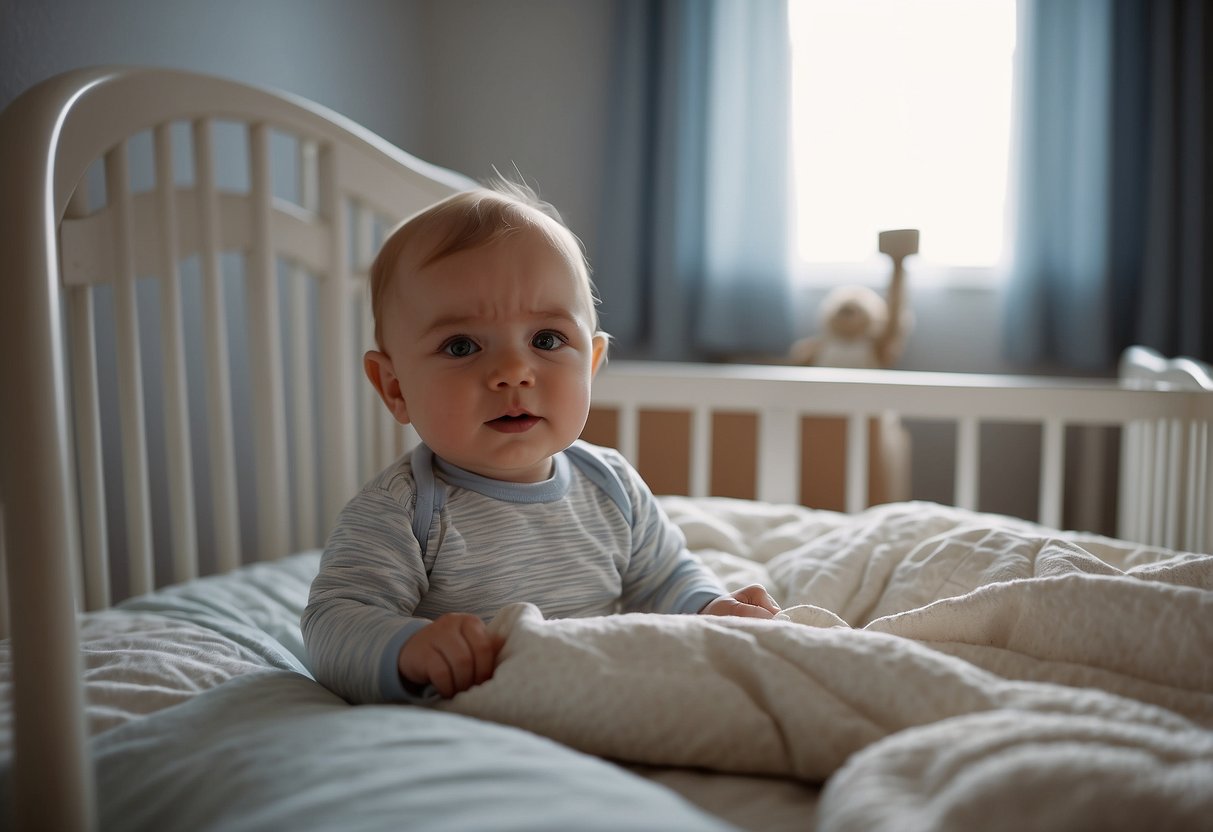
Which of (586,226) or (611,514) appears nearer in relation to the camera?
(611,514)

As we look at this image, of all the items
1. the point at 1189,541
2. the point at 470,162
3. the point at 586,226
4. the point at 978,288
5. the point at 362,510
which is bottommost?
the point at 1189,541

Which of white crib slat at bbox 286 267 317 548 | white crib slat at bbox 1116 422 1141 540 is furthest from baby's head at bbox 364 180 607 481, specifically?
white crib slat at bbox 1116 422 1141 540

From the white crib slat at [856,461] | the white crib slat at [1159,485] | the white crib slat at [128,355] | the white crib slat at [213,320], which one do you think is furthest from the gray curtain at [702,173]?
the white crib slat at [128,355]

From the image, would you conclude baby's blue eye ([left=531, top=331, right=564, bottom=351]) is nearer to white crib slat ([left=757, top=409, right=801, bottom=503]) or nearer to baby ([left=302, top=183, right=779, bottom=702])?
baby ([left=302, top=183, right=779, bottom=702])

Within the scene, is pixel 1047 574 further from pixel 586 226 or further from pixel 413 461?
pixel 586 226

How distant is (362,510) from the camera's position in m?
0.79

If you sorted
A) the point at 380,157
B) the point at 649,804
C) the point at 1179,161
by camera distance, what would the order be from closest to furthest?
the point at 649,804, the point at 380,157, the point at 1179,161

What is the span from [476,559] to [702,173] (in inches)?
66.9

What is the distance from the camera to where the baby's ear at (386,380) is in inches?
33.6

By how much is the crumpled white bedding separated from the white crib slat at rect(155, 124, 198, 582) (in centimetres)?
29

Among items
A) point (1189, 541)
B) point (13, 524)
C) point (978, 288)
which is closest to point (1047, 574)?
point (1189, 541)

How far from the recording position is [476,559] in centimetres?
81

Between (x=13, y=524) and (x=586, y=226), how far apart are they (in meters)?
2.08

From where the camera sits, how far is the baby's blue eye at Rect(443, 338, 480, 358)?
80cm
